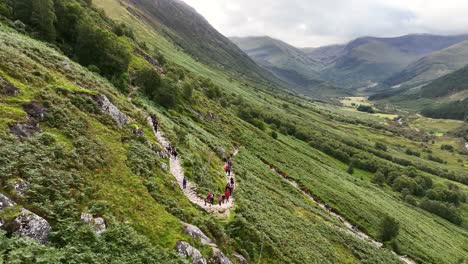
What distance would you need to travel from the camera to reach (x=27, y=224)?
61.8 feet

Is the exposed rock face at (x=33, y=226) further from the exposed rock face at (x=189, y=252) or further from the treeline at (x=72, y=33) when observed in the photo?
the treeline at (x=72, y=33)

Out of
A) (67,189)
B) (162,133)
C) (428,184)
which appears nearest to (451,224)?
(428,184)

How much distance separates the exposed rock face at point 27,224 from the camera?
60.0 feet

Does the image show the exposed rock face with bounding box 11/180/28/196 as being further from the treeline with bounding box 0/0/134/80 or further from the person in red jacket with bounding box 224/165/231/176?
the treeline with bounding box 0/0/134/80

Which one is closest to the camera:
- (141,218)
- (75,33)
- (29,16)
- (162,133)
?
(141,218)

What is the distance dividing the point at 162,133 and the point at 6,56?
2425cm

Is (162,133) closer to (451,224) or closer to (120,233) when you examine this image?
(120,233)

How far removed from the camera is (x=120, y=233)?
74.1 feet

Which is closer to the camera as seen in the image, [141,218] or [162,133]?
[141,218]

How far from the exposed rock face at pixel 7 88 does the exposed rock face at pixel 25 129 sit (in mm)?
4208

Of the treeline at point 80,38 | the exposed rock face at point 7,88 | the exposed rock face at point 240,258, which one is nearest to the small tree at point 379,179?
the treeline at point 80,38

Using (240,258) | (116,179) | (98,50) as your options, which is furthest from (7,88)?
(98,50)

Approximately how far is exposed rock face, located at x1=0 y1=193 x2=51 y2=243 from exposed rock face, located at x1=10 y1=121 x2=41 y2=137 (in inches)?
Answer: 307

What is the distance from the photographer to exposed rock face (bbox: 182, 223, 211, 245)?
91.0 feet
